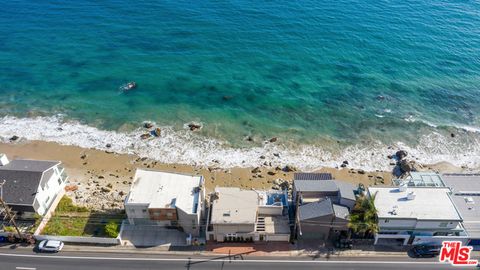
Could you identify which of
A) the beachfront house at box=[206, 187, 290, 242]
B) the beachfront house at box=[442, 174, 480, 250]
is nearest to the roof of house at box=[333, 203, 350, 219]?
the beachfront house at box=[206, 187, 290, 242]

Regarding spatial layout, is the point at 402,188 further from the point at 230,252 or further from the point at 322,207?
the point at 230,252

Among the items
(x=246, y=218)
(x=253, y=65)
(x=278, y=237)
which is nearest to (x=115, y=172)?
(x=246, y=218)

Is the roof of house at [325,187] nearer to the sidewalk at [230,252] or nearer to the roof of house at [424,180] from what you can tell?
the sidewalk at [230,252]

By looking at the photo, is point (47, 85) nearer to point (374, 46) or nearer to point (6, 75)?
point (6, 75)

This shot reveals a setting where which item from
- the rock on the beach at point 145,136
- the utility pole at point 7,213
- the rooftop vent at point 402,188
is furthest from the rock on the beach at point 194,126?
the rooftop vent at point 402,188

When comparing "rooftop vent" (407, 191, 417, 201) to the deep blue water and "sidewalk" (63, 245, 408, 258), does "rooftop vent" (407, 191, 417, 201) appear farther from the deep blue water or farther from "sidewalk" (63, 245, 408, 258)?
the deep blue water

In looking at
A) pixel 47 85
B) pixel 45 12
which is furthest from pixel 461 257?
pixel 45 12
